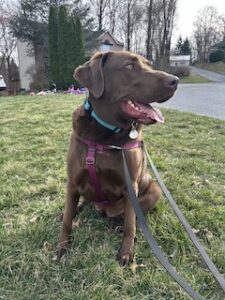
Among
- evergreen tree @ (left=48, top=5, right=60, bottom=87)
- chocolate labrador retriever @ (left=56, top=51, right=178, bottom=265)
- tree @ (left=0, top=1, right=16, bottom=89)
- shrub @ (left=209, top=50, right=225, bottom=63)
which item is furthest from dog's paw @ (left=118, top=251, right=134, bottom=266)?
shrub @ (left=209, top=50, right=225, bottom=63)

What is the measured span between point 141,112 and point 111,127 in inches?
10.1

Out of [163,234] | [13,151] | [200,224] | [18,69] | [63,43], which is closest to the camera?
[163,234]

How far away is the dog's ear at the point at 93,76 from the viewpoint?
7.77 ft

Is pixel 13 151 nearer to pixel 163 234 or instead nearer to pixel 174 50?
pixel 163 234

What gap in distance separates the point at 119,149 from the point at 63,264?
0.84 meters

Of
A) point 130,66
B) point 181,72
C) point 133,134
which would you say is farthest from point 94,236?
point 181,72

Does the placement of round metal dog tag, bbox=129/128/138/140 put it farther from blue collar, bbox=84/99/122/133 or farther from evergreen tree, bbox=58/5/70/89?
evergreen tree, bbox=58/5/70/89

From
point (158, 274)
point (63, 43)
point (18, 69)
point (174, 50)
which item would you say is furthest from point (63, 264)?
point (174, 50)

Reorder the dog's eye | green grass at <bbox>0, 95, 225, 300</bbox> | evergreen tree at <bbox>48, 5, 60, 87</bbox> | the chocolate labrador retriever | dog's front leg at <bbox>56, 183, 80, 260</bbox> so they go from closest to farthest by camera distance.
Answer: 1. green grass at <bbox>0, 95, 225, 300</bbox>
2. the chocolate labrador retriever
3. the dog's eye
4. dog's front leg at <bbox>56, 183, 80, 260</bbox>
5. evergreen tree at <bbox>48, 5, 60, 87</bbox>

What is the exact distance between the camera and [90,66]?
244 cm

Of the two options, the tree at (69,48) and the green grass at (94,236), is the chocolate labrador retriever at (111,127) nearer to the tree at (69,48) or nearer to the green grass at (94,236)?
the green grass at (94,236)

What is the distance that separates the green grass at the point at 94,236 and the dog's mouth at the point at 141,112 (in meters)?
0.95

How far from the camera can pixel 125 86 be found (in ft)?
7.84

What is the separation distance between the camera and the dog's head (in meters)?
2.27
